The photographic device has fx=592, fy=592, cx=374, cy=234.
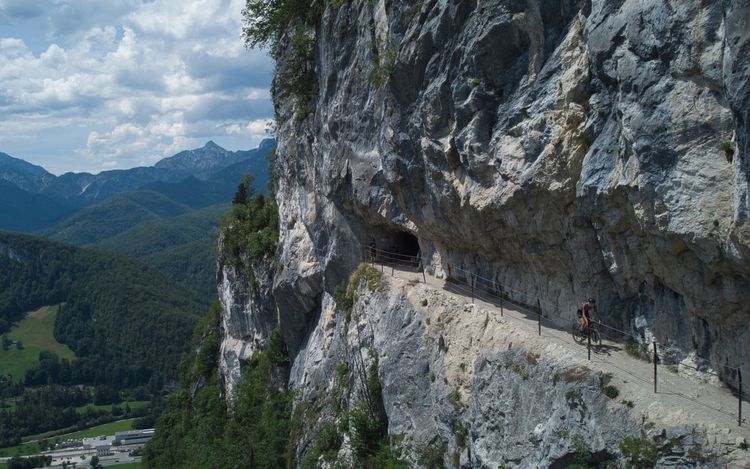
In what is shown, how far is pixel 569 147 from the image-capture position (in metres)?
13.7

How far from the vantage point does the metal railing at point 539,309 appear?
1166cm

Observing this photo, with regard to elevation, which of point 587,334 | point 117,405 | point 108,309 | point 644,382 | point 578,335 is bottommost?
point 117,405

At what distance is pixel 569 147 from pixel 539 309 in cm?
470

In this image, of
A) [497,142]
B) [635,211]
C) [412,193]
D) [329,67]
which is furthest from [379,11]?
[635,211]

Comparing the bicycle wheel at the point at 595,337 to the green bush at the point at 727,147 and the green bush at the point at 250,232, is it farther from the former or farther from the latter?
the green bush at the point at 250,232

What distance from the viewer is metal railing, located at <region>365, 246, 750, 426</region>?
459 inches

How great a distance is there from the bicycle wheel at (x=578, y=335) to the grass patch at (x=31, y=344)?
16298 cm

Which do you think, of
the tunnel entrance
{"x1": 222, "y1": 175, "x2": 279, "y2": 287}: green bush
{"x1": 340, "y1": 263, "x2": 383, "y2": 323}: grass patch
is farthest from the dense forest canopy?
the tunnel entrance

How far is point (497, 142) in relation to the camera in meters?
15.9

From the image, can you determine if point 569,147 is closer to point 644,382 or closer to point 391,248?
point 644,382

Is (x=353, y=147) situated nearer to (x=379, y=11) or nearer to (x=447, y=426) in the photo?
(x=379, y=11)

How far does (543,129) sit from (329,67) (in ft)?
47.4

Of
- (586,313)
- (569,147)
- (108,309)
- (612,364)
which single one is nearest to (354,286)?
(586,313)

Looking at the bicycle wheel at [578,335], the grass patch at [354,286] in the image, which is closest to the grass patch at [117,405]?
the grass patch at [354,286]
